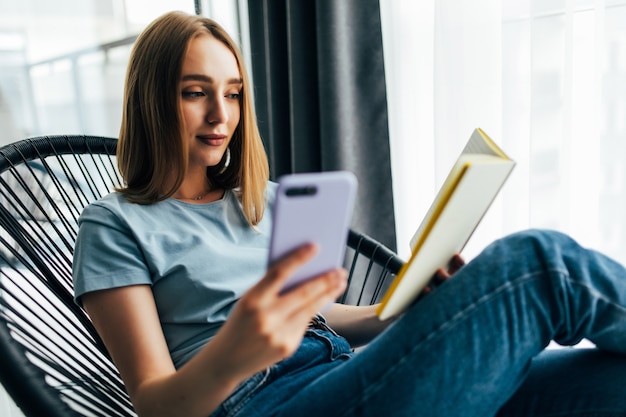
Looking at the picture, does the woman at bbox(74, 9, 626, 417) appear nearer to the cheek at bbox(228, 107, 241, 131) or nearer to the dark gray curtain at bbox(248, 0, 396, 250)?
the cheek at bbox(228, 107, 241, 131)

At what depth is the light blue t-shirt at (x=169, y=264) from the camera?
2.62 feet

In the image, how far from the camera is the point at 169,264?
0.85 meters

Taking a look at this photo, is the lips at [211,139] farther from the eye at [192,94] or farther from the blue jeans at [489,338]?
the blue jeans at [489,338]

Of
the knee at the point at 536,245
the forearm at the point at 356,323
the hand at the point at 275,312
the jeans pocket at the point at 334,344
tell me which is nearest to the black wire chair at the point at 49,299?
the forearm at the point at 356,323

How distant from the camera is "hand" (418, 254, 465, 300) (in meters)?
0.75

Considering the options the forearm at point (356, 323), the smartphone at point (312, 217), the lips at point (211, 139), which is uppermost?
the lips at point (211, 139)

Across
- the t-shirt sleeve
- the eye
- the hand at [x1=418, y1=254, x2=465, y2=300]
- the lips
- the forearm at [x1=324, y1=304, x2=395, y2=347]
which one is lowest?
the forearm at [x1=324, y1=304, x2=395, y2=347]

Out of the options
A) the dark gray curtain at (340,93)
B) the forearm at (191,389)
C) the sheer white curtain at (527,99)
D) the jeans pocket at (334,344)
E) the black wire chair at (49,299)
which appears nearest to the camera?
the forearm at (191,389)

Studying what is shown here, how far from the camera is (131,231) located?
0.85 metres

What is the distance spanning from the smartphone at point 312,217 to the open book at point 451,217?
0.40 ft

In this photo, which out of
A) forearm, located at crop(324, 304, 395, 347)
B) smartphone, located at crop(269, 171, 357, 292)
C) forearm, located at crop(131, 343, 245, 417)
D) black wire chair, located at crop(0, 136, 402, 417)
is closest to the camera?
smartphone, located at crop(269, 171, 357, 292)

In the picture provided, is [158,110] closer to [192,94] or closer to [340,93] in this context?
[192,94]

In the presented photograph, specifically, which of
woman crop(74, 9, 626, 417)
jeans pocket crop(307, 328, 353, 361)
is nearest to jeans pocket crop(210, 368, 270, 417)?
woman crop(74, 9, 626, 417)

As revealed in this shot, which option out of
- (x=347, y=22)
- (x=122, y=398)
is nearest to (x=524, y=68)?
(x=347, y=22)
